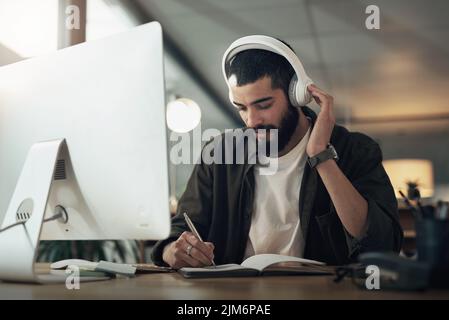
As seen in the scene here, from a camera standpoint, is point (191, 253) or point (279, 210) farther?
Result: point (279, 210)

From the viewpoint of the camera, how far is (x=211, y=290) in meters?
0.76

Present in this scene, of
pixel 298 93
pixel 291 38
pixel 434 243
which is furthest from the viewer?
pixel 291 38

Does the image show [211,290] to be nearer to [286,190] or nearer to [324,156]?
[324,156]

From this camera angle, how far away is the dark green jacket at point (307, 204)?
140cm

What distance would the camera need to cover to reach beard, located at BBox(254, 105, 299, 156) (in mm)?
1620

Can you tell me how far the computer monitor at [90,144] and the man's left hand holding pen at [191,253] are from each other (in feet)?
0.97

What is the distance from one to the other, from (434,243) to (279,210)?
0.81 meters

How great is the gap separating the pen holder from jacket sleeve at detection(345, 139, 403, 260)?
49 centimetres
